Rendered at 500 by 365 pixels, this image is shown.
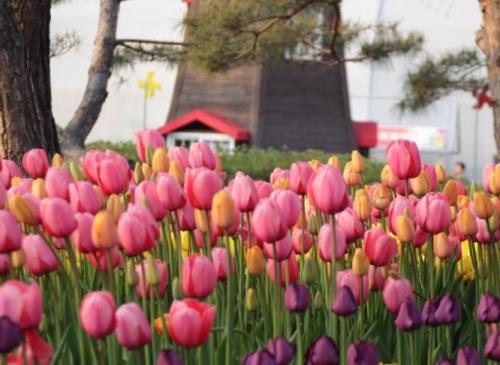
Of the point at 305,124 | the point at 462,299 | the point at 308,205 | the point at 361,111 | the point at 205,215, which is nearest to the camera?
the point at 205,215

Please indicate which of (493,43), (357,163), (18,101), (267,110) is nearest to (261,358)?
(357,163)

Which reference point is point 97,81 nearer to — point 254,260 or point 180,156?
point 180,156

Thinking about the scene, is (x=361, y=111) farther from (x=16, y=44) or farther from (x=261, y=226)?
(x=261, y=226)

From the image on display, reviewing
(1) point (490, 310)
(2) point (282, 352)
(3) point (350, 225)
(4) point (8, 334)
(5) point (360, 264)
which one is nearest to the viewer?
(4) point (8, 334)

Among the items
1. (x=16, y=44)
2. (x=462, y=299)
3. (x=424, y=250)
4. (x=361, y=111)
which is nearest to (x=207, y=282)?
(x=462, y=299)

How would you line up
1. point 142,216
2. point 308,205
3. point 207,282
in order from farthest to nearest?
1. point 308,205
2. point 142,216
3. point 207,282

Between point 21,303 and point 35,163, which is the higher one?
point 35,163

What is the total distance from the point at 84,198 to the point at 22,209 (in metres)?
0.14

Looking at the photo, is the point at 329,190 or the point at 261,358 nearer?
the point at 261,358

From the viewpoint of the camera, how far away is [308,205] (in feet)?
11.0

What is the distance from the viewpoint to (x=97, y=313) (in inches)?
66.6

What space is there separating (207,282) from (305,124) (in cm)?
1846

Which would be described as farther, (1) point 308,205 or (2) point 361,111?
(2) point 361,111

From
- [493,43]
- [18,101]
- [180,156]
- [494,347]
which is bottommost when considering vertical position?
[494,347]
